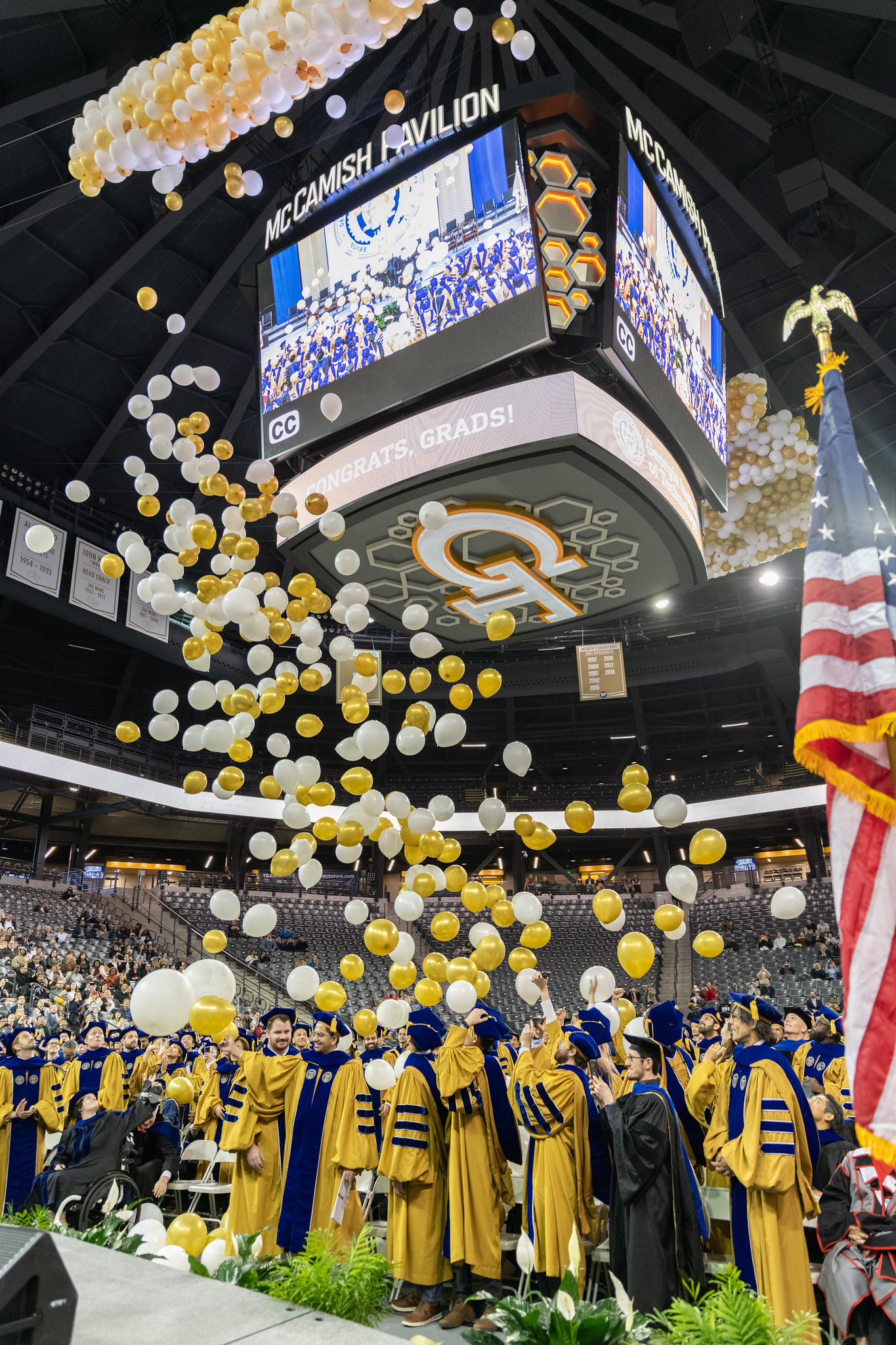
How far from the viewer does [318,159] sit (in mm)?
11688

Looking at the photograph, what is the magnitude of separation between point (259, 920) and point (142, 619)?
54.7 ft

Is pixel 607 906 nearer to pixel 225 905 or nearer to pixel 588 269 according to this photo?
pixel 225 905

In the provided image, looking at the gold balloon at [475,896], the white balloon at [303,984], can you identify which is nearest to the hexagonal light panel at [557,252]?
the gold balloon at [475,896]

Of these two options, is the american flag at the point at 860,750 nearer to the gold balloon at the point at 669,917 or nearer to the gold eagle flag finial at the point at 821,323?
the gold eagle flag finial at the point at 821,323

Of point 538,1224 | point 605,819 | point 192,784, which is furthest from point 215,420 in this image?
point 605,819

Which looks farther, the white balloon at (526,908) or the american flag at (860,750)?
the white balloon at (526,908)

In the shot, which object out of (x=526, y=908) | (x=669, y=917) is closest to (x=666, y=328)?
(x=669, y=917)

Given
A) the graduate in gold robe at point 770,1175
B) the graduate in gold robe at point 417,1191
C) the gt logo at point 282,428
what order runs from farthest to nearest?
the gt logo at point 282,428 → the graduate in gold robe at point 417,1191 → the graduate in gold robe at point 770,1175

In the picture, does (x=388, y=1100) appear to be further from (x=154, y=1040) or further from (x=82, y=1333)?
(x=154, y=1040)

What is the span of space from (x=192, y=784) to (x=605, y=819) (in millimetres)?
24153

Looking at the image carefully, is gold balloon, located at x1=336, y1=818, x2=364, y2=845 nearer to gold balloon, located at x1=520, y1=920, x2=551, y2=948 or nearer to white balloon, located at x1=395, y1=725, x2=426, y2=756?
white balloon, located at x1=395, y1=725, x2=426, y2=756

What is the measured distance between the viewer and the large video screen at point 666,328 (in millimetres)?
7691

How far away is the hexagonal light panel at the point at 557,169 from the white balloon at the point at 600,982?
7.17 meters

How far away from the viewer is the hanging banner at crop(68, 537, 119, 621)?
1967 centimetres
